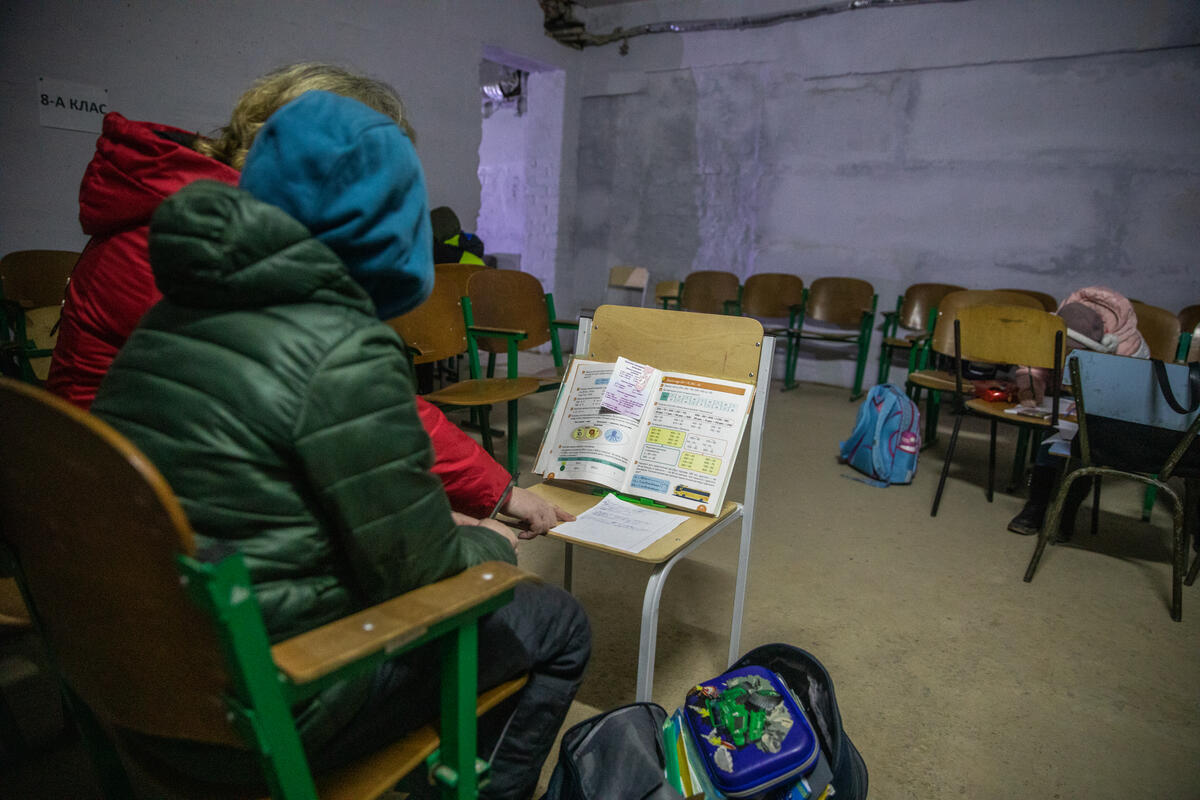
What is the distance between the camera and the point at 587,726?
1.14 metres

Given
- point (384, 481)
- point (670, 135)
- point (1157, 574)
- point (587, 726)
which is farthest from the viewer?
point (670, 135)

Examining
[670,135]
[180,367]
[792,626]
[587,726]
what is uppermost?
[670,135]

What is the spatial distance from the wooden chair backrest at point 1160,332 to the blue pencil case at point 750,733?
340 cm

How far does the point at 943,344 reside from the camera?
3391mm

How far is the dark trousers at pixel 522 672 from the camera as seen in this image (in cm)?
83

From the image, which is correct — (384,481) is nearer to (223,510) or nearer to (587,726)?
(223,510)

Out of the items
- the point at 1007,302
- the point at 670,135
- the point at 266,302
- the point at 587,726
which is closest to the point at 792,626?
the point at 587,726

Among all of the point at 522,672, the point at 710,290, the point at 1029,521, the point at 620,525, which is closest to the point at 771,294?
the point at 710,290

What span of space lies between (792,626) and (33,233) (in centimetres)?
423

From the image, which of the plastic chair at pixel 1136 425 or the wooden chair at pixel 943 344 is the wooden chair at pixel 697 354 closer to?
the plastic chair at pixel 1136 425

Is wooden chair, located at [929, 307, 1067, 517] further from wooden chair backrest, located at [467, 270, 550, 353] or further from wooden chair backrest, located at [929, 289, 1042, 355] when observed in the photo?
wooden chair backrest, located at [467, 270, 550, 353]

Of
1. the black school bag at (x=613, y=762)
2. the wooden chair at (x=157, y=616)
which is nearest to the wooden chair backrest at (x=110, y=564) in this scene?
the wooden chair at (x=157, y=616)

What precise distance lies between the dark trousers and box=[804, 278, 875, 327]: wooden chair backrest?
4989mm

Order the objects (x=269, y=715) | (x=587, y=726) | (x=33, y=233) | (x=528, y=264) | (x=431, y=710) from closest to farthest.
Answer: (x=269, y=715) → (x=431, y=710) → (x=587, y=726) → (x=33, y=233) → (x=528, y=264)
